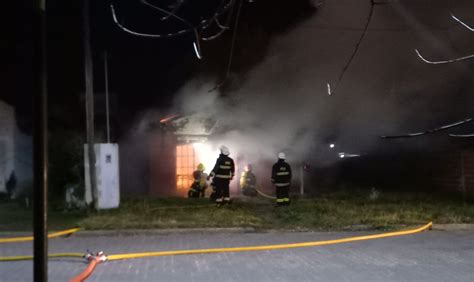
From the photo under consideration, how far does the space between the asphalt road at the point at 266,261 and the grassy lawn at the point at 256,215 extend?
74cm

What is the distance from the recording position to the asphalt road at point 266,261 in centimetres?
582

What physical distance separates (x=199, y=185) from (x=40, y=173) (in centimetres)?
1164

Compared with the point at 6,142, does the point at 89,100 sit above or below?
above

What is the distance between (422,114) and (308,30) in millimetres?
4665

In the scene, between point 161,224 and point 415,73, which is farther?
point 415,73

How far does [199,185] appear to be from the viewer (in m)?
14.7

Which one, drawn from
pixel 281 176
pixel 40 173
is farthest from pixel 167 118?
pixel 40 173

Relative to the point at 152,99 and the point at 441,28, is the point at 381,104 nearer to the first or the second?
the point at 441,28

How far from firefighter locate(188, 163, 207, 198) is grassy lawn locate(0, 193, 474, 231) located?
1.65 meters

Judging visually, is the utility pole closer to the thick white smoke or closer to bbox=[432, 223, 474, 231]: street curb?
the thick white smoke

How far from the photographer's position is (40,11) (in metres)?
3.21

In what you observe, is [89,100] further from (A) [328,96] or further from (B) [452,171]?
(B) [452,171]

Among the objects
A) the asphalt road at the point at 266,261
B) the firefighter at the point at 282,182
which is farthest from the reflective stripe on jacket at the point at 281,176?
the asphalt road at the point at 266,261

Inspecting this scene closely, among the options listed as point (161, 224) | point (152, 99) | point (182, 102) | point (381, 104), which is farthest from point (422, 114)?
point (161, 224)
